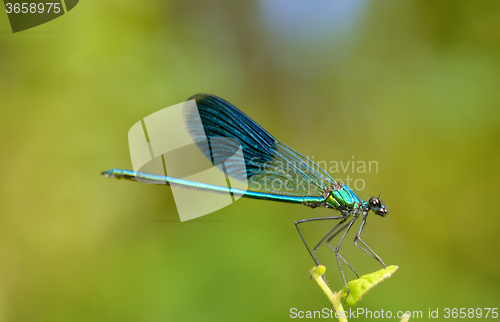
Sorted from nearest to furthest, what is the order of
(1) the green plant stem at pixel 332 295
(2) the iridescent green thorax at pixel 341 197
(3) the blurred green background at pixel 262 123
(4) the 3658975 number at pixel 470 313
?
(1) the green plant stem at pixel 332 295, (2) the iridescent green thorax at pixel 341 197, (4) the 3658975 number at pixel 470 313, (3) the blurred green background at pixel 262 123

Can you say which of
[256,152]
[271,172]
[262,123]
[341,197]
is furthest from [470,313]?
[262,123]

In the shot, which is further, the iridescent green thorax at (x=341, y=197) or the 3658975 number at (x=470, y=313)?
the 3658975 number at (x=470, y=313)

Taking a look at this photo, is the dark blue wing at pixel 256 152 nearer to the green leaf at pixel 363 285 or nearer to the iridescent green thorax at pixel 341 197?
the iridescent green thorax at pixel 341 197

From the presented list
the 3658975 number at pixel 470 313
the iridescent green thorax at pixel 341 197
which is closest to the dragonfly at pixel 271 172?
the iridescent green thorax at pixel 341 197

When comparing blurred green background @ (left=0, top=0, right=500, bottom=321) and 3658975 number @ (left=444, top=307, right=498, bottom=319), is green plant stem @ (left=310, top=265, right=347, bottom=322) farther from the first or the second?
3658975 number @ (left=444, top=307, right=498, bottom=319)

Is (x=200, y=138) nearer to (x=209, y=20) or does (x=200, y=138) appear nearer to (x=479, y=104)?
(x=209, y=20)

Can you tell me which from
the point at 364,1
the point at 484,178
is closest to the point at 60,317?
the point at 484,178
